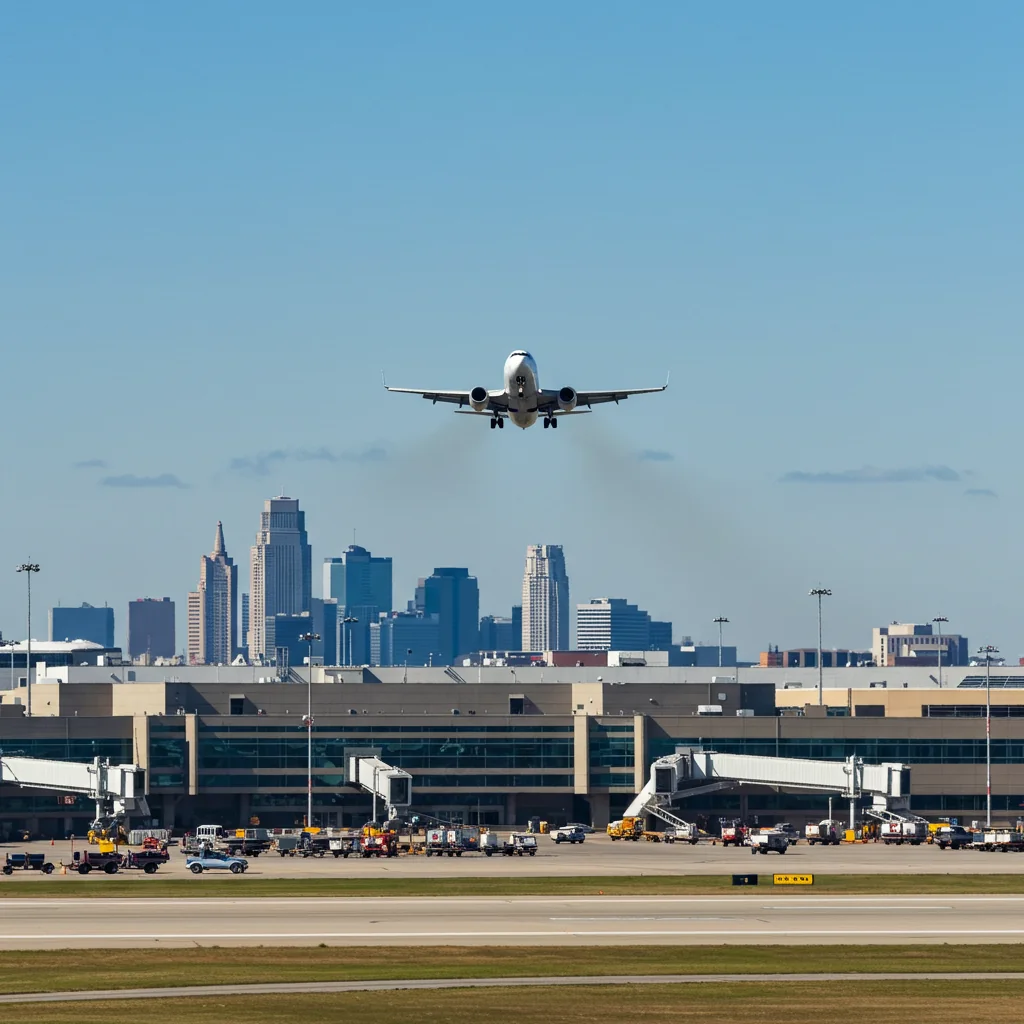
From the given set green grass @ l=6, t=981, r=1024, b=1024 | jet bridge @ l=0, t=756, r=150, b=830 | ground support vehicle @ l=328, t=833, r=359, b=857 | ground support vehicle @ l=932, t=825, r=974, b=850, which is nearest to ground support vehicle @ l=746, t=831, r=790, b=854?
ground support vehicle @ l=932, t=825, r=974, b=850

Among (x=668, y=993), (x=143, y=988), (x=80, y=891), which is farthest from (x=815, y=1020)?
(x=80, y=891)

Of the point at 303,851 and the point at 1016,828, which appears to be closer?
the point at 303,851

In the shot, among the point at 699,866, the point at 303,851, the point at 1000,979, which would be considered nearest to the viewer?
the point at 1000,979

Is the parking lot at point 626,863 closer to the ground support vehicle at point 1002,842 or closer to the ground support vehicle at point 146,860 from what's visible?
the ground support vehicle at point 146,860

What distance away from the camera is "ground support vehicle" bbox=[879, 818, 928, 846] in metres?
179

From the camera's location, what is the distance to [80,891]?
118 meters

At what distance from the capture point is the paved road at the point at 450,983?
72812 millimetres

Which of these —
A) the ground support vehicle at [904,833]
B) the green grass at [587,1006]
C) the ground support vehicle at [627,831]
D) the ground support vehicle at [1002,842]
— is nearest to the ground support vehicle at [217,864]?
the ground support vehicle at [627,831]

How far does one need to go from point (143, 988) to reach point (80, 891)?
148 ft

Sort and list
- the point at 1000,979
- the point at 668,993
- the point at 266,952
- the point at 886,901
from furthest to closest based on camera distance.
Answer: the point at 886,901 → the point at 266,952 → the point at 1000,979 → the point at 668,993

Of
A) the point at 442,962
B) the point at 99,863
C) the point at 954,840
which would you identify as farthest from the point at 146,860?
the point at 954,840

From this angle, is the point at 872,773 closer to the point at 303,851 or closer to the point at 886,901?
the point at 303,851

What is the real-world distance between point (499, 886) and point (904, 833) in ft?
222

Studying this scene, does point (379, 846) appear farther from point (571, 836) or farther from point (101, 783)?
point (101, 783)
